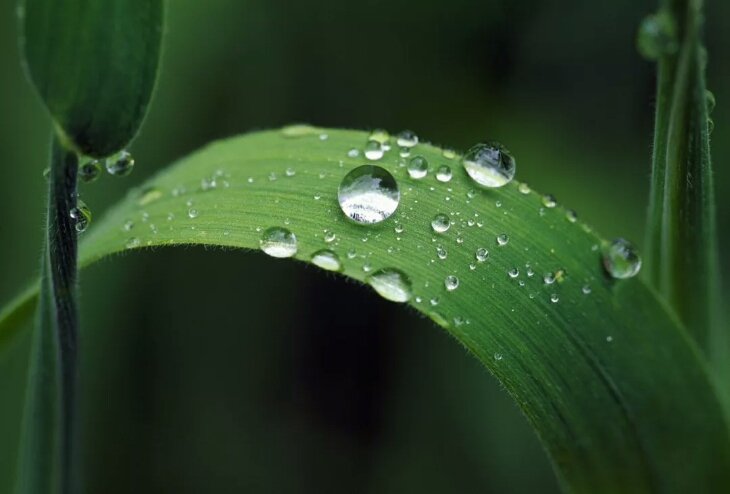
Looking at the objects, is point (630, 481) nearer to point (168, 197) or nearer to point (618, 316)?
point (618, 316)

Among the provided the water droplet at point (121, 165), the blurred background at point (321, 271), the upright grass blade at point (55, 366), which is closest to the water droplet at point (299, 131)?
the water droplet at point (121, 165)

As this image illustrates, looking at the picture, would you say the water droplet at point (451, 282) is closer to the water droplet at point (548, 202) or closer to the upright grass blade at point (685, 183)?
the water droplet at point (548, 202)

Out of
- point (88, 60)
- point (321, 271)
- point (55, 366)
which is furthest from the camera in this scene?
point (321, 271)

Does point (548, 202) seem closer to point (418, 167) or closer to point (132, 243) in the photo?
point (418, 167)

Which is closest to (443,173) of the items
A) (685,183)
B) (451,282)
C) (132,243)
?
(451,282)

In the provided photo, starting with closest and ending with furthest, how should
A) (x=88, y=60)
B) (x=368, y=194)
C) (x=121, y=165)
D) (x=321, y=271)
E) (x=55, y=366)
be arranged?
(x=88, y=60) → (x=55, y=366) → (x=368, y=194) → (x=121, y=165) → (x=321, y=271)

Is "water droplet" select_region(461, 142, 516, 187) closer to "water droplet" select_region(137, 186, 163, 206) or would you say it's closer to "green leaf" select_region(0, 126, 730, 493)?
"green leaf" select_region(0, 126, 730, 493)
